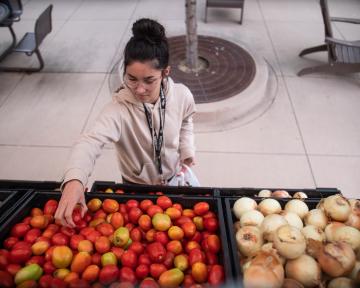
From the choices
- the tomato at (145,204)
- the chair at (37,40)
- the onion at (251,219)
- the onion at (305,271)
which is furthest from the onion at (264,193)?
the chair at (37,40)

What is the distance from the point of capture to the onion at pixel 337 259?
1.28 meters

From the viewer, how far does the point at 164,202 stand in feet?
5.48

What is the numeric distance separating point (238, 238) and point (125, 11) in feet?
19.5

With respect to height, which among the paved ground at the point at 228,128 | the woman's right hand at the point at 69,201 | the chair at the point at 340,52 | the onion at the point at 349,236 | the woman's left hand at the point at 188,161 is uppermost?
the woman's right hand at the point at 69,201

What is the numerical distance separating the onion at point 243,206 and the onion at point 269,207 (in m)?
0.04

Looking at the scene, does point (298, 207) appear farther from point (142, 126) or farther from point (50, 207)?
point (50, 207)

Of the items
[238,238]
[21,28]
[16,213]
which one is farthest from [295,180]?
[21,28]

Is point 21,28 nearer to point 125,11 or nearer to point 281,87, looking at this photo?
point 125,11

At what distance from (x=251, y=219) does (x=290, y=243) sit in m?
0.24

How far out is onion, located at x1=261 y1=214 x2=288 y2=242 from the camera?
1.46 meters

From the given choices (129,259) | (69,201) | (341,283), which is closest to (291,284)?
(341,283)

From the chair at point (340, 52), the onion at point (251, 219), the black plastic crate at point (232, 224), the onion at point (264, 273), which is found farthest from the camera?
the chair at point (340, 52)

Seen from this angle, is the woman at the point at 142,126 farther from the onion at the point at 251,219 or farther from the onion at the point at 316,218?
the onion at the point at 316,218

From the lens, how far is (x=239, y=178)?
10.6 ft
